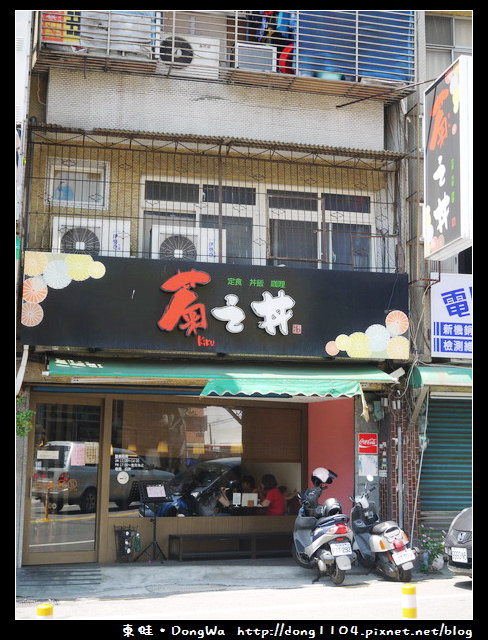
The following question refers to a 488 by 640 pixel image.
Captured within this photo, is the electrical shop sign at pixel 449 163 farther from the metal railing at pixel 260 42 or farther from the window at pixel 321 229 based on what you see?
the metal railing at pixel 260 42

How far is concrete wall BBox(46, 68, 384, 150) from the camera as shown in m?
13.5

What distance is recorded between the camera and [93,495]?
1355cm

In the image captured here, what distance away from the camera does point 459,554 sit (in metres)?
11.4

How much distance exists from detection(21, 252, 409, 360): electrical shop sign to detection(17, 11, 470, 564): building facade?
0.03m

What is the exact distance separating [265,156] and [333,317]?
3.23 metres

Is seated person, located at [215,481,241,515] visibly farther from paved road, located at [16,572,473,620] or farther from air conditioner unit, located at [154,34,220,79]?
air conditioner unit, located at [154,34,220,79]

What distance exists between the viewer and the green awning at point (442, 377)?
43.5 feet

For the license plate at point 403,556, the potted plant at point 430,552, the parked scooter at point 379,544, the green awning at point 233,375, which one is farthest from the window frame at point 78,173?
the potted plant at point 430,552

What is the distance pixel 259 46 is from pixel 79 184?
13.6 feet

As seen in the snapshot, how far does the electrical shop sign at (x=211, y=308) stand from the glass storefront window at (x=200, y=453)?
1990 millimetres

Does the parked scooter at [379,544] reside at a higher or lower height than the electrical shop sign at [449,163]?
lower
